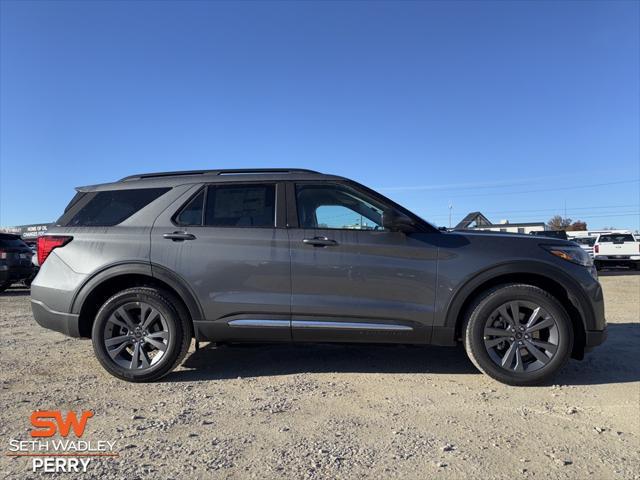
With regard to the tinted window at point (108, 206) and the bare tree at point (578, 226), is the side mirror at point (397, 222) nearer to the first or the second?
the tinted window at point (108, 206)

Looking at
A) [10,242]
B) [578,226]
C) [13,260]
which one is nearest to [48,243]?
[13,260]

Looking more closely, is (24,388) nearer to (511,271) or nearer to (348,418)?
(348,418)

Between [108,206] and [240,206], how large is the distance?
4.40ft

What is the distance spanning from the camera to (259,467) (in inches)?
107

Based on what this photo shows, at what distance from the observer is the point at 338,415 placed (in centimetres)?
346

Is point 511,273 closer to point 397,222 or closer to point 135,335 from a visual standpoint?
point 397,222

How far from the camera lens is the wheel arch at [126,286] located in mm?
4281

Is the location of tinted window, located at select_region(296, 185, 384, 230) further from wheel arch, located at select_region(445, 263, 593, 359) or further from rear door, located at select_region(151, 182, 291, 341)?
wheel arch, located at select_region(445, 263, 593, 359)

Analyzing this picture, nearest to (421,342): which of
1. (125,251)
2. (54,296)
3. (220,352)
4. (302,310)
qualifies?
(302,310)

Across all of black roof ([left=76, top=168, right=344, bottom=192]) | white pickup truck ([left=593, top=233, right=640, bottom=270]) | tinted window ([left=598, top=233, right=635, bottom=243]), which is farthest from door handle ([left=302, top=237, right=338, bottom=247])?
tinted window ([left=598, top=233, right=635, bottom=243])

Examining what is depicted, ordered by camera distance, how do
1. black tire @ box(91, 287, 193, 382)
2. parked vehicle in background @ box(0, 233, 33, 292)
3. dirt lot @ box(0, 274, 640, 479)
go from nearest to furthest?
dirt lot @ box(0, 274, 640, 479)
black tire @ box(91, 287, 193, 382)
parked vehicle in background @ box(0, 233, 33, 292)

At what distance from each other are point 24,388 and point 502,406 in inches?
158

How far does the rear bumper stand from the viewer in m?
4.36

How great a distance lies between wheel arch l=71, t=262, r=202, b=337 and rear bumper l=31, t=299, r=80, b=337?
45 mm
